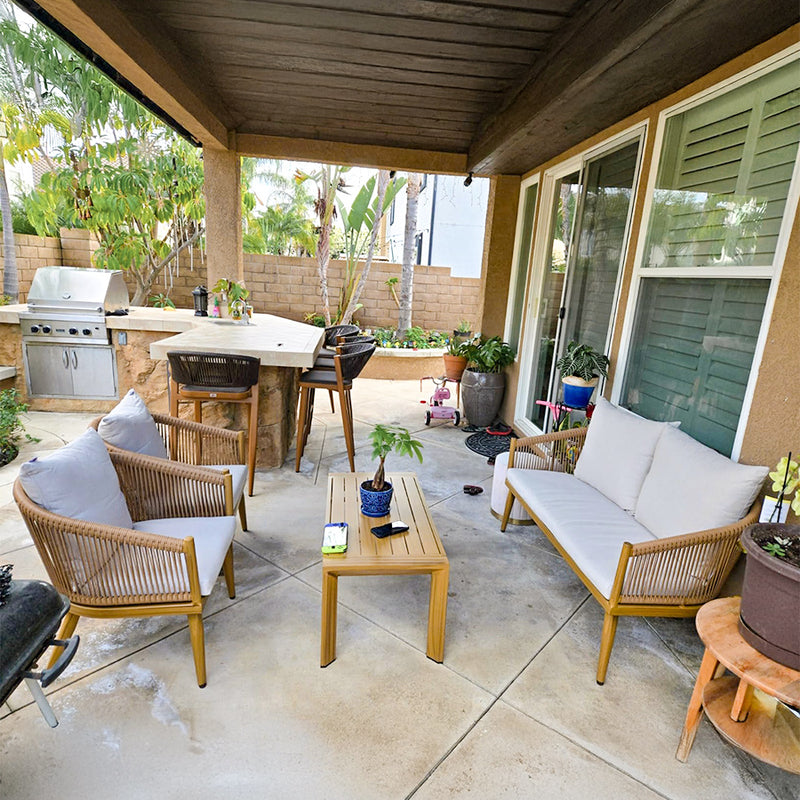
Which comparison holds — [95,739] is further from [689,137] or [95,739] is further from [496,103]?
[496,103]

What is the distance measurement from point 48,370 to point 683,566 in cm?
553

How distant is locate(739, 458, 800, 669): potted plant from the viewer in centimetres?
138

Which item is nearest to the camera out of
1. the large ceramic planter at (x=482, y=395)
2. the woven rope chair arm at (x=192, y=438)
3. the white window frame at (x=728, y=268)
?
the white window frame at (x=728, y=268)

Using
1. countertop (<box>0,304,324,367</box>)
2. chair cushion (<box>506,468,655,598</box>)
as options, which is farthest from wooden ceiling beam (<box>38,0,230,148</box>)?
chair cushion (<box>506,468,655,598</box>)

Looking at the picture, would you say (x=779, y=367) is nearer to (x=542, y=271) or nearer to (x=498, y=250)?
(x=542, y=271)

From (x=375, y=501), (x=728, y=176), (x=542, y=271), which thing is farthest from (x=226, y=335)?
(x=728, y=176)

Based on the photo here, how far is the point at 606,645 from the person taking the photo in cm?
189

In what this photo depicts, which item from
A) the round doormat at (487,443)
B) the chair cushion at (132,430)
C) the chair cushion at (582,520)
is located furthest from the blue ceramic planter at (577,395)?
the chair cushion at (132,430)

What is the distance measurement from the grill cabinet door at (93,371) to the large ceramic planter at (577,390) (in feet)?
14.1

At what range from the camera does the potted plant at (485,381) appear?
502 centimetres

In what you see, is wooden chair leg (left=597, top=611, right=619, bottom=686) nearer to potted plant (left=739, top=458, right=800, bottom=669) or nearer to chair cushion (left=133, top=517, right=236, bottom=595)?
potted plant (left=739, top=458, right=800, bottom=669)

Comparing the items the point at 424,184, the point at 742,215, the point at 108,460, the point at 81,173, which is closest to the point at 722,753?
the point at 742,215

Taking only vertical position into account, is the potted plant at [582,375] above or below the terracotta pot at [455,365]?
above

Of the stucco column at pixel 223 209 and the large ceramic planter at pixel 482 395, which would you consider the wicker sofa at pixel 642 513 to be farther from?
the stucco column at pixel 223 209
